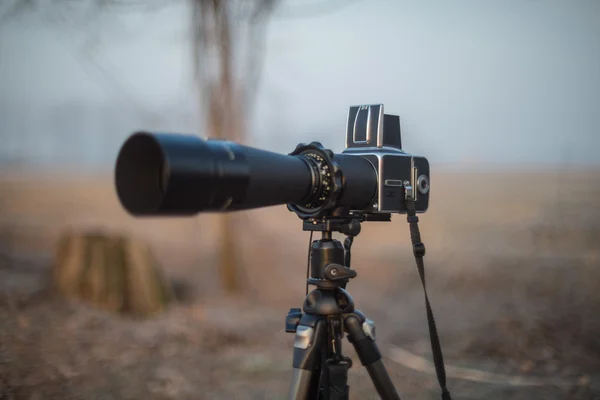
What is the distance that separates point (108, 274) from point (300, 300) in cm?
122

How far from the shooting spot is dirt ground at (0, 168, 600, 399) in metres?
2.97

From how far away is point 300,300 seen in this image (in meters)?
4.18

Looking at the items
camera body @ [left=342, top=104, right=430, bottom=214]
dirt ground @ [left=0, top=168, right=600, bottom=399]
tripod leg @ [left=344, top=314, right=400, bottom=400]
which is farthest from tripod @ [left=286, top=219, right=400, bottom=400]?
dirt ground @ [left=0, top=168, right=600, bottom=399]

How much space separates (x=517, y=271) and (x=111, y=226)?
252cm

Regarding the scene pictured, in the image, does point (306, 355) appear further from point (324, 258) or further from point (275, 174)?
point (275, 174)

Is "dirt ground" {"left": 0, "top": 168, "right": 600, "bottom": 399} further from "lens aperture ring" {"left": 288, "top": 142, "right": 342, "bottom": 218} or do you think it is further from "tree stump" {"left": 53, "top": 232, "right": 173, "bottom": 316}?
"lens aperture ring" {"left": 288, "top": 142, "right": 342, "bottom": 218}

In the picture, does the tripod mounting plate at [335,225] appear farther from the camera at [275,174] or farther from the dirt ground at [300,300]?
the dirt ground at [300,300]

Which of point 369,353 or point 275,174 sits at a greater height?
point 275,174

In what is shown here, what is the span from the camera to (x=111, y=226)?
401 cm

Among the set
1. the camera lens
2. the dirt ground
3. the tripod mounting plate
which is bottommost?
the dirt ground

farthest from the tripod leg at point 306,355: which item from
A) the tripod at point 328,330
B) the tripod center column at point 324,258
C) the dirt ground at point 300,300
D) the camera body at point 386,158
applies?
the dirt ground at point 300,300

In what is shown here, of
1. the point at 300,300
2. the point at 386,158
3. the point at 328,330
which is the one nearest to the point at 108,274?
the point at 300,300

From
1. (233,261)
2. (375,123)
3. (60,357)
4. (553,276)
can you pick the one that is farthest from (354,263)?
(375,123)

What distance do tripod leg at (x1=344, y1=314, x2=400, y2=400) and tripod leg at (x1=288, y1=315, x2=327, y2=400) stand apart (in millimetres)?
87
